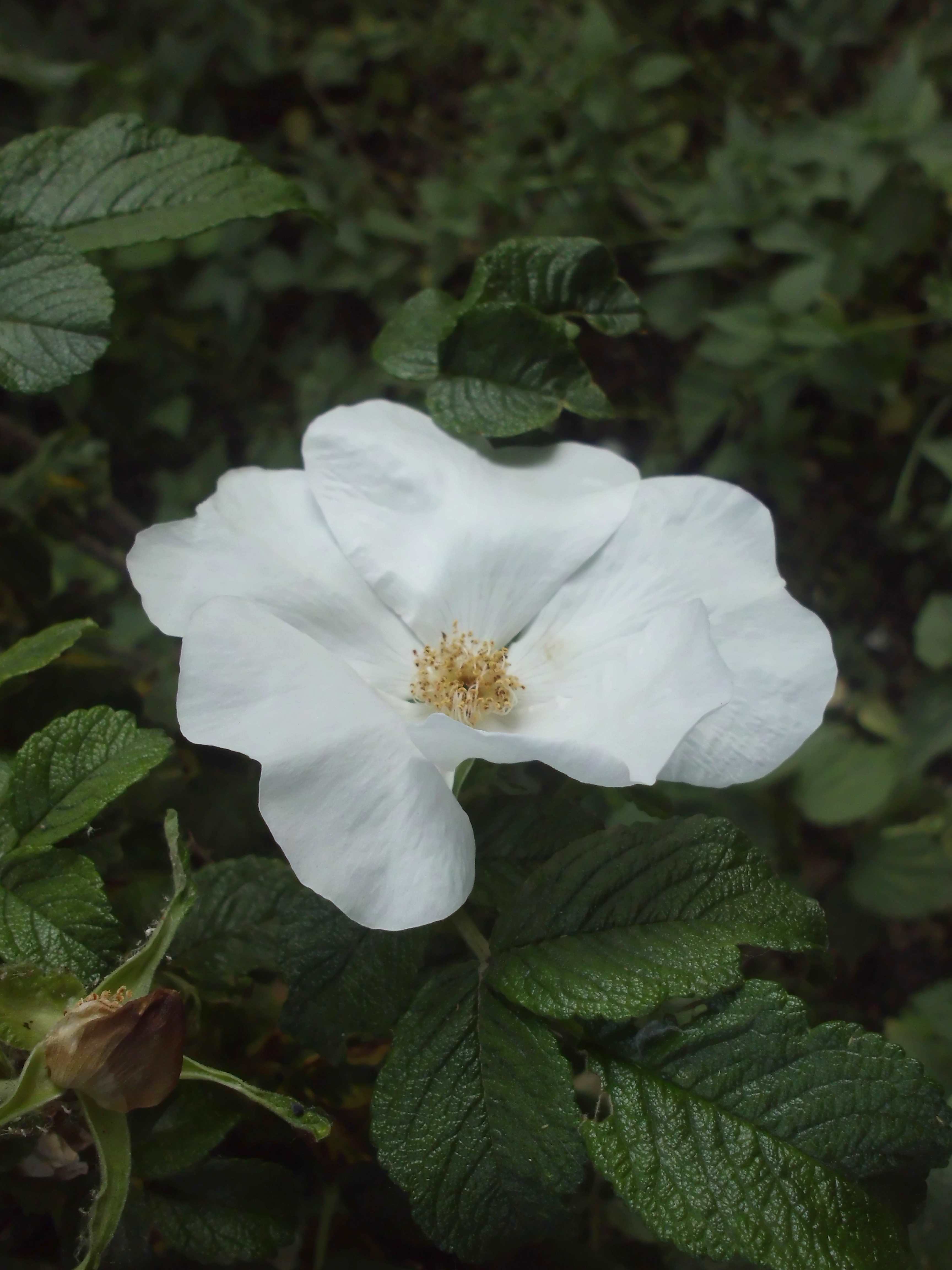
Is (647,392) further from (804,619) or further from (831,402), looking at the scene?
(804,619)

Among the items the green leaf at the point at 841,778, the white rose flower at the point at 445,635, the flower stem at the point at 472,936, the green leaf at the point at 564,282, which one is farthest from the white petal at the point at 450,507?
the green leaf at the point at 841,778

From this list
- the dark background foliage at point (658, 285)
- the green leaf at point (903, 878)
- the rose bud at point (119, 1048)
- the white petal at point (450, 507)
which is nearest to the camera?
the rose bud at point (119, 1048)

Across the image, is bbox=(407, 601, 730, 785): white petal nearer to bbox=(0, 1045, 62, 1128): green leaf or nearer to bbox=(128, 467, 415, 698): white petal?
bbox=(128, 467, 415, 698): white petal

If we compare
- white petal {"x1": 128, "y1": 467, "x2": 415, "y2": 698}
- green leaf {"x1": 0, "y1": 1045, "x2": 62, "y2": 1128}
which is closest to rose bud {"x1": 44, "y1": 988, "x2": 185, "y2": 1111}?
green leaf {"x1": 0, "y1": 1045, "x2": 62, "y2": 1128}

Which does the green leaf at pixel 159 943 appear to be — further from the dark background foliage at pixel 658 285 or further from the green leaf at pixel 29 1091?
the dark background foliage at pixel 658 285

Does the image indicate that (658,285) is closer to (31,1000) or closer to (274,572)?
(274,572)

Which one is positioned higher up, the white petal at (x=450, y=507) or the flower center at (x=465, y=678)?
the white petal at (x=450, y=507)

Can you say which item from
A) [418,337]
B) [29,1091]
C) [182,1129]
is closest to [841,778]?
[418,337]
